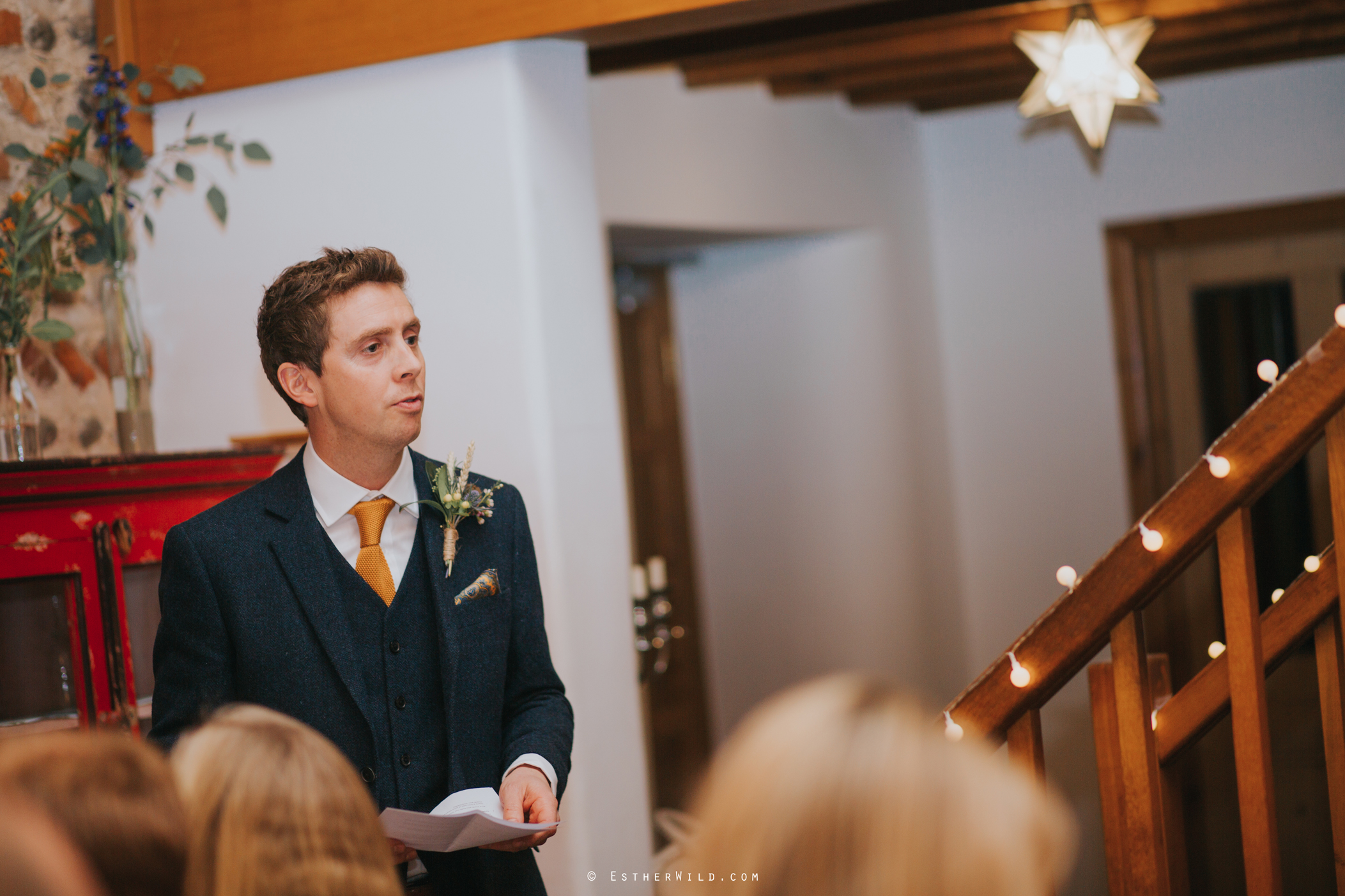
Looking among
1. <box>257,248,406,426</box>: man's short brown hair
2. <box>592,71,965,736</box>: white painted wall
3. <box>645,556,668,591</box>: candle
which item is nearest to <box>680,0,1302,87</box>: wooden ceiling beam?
<box>592,71,965,736</box>: white painted wall

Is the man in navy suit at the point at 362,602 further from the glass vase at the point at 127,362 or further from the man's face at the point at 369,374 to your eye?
the glass vase at the point at 127,362

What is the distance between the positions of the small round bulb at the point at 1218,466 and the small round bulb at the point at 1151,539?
10 cm

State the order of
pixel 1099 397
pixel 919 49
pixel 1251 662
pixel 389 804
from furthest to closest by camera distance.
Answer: pixel 1099 397, pixel 919 49, pixel 389 804, pixel 1251 662

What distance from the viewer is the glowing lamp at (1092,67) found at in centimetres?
310

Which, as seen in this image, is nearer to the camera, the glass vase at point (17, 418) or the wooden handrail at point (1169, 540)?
the wooden handrail at point (1169, 540)

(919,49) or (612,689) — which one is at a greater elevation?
(919,49)

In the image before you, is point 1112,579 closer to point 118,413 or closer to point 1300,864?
point 118,413

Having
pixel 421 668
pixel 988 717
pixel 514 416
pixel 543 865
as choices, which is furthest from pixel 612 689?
pixel 988 717

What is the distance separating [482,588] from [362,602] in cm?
18

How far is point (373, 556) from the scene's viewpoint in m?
1.89

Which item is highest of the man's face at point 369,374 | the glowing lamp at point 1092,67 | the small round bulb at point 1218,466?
Answer: the glowing lamp at point 1092,67

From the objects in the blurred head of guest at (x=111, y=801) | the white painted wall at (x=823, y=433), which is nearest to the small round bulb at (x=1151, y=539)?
the blurred head of guest at (x=111, y=801)

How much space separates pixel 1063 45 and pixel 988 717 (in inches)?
83.0

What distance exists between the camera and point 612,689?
264 centimetres
